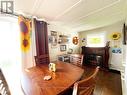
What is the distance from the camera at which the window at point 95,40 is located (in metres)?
4.65

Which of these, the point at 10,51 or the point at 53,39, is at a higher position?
the point at 53,39

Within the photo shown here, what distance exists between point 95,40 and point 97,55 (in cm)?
82

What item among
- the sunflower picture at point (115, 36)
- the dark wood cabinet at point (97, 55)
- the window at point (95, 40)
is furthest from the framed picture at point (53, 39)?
the sunflower picture at point (115, 36)

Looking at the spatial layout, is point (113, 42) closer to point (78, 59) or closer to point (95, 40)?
point (95, 40)

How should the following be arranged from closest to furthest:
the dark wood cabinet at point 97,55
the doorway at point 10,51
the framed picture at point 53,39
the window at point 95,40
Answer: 1. the doorway at point 10,51
2. the framed picture at point 53,39
3. the dark wood cabinet at point 97,55
4. the window at point 95,40

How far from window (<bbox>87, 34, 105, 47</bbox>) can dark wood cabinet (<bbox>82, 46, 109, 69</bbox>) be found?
10.6 inches

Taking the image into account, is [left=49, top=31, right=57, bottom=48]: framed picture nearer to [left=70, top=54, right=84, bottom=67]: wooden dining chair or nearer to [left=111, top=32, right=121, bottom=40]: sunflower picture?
[left=70, top=54, right=84, bottom=67]: wooden dining chair

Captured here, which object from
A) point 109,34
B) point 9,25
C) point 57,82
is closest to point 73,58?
→ point 57,82

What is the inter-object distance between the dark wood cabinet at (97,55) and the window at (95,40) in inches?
10.6

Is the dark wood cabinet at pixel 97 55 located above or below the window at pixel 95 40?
below

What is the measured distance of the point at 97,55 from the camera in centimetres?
459

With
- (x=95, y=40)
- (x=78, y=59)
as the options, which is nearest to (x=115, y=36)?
(x=95, y=40)

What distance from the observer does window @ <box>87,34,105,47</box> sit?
4650 millimetres

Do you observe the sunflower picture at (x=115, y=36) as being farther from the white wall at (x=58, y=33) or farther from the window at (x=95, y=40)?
the white wall at (x=58, y=33)
